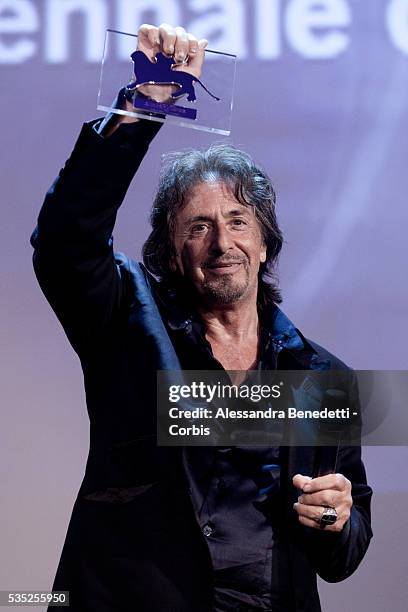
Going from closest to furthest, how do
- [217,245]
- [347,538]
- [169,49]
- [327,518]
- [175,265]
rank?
[169,49]
[327,518]
[347,538]
[217,245]
[175,265]

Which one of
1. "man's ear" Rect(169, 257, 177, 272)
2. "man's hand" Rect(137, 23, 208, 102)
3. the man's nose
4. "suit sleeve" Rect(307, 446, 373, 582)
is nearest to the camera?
"man's hand" Rect(137, 23, 208, 102)

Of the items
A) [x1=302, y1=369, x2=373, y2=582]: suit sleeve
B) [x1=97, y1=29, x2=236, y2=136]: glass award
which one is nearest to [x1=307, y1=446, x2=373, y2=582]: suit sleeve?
[x1=302, y1=369, x2=373, y2=582]: suit sleeve

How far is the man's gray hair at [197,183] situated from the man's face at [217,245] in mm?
19

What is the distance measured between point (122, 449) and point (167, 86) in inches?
21.7

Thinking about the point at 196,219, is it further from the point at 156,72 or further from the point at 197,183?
the point at 156,72

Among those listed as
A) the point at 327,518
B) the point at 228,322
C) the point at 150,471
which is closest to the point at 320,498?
the point at 327,518

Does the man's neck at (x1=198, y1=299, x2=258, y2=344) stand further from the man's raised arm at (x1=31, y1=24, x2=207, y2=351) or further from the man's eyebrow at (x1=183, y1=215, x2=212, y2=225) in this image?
the man's raised arm at (x1=31, y1=24, x2=207, y2=351)

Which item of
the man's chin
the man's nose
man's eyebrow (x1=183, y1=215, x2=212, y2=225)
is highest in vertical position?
man's eyebrow (x1=183, y1=215, x2=212, y2=225)

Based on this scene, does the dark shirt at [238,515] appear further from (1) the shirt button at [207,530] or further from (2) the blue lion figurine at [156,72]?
(2) the blue lion figurine at [156,72]

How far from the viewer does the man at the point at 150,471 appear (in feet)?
4.56

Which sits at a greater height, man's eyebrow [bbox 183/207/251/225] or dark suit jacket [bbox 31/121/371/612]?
man's eyebrow [bbox 183/207/251/225]

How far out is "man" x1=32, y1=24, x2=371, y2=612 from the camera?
139 cm

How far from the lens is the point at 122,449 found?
4.90 feet

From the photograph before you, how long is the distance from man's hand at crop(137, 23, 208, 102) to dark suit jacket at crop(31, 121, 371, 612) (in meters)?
0.06
